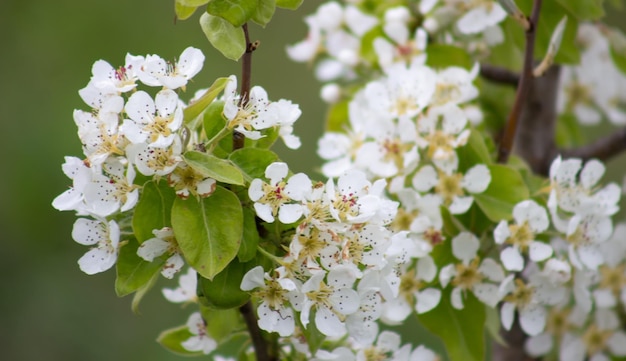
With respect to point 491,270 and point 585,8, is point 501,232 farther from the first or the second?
point 585,8

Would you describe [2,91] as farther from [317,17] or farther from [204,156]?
[204,156]

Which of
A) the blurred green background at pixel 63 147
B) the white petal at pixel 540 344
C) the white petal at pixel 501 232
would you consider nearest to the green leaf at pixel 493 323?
the white petal at pixel 501 232

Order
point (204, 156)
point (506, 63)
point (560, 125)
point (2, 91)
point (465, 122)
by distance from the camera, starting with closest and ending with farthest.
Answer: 1. point (204, 156)
2. point (465, 122)
3. point (506, 63)
4. point (560, 125)
5. point (2, 91)

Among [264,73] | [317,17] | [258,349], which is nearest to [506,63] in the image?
[317,17]

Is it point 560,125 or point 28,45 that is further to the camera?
point 28,45

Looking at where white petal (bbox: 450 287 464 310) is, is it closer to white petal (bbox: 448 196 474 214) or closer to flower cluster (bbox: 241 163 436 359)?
white petal (bbox: 448 196 474 214)

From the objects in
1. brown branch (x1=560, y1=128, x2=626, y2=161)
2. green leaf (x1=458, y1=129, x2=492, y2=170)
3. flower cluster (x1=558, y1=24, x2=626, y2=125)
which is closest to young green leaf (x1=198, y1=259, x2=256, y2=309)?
green leaf (x1=458, y1=129, x2=492, y2=170)

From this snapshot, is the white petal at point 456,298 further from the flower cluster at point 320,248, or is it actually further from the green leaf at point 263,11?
the green leaf at point 263,11
